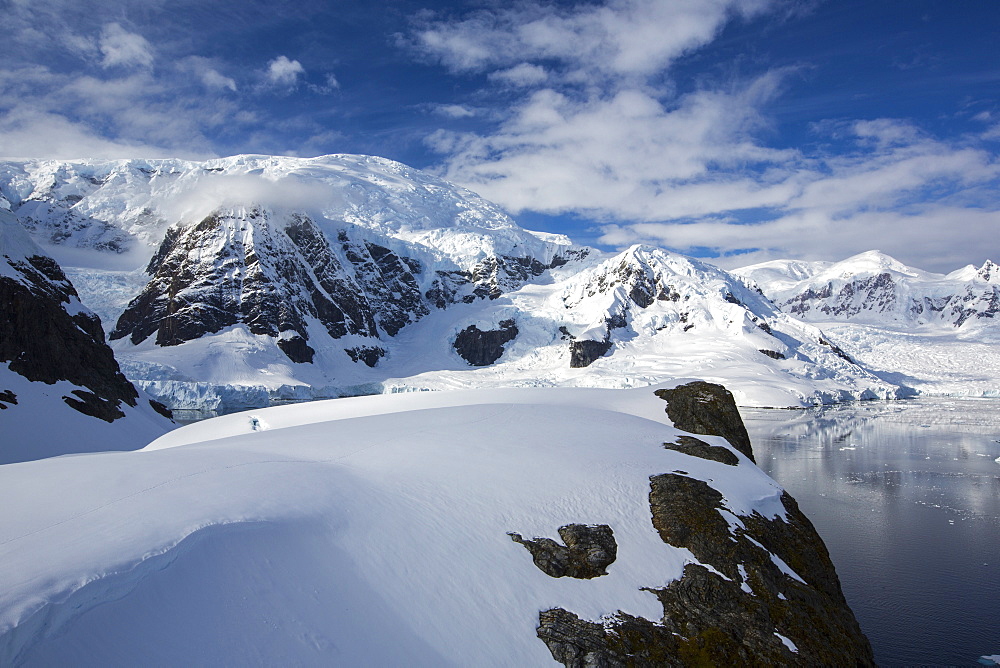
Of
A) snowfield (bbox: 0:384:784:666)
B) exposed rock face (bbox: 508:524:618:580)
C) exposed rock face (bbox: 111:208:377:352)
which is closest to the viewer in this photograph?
snowfield (bbox: 0:384:784:666)

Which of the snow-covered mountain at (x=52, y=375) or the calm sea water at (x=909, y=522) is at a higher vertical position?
the snow-covered mountain at (x=52, y=375)

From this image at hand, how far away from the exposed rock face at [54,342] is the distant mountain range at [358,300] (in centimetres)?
3052

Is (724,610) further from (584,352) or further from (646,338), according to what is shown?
(646,338)

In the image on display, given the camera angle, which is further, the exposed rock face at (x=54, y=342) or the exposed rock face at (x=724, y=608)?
the exposed rock face at (x=54, y=342)

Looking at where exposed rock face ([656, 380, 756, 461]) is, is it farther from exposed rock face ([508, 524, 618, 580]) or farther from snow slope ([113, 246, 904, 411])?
snow slope ([113, 246, 904, 411])

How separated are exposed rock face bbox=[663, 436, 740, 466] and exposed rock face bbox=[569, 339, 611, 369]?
361ft

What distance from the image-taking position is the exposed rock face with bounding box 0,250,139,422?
4253cm

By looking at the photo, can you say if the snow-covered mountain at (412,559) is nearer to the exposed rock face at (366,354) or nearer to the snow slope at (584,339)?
the snow slope at (584,339)

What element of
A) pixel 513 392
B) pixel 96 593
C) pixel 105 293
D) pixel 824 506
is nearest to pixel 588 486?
pixel 96 593

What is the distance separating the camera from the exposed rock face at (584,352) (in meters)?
131

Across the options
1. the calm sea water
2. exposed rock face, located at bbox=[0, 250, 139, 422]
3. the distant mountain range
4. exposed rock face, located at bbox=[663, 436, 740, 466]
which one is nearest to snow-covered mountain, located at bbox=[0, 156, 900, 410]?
the distant mountain range

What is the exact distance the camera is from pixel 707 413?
25.2 metres

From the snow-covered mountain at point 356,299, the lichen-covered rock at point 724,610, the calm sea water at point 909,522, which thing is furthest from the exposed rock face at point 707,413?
the snow-covered mountain at point 356,299

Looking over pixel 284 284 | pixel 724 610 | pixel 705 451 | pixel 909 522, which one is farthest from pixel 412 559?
pixel 284 284
